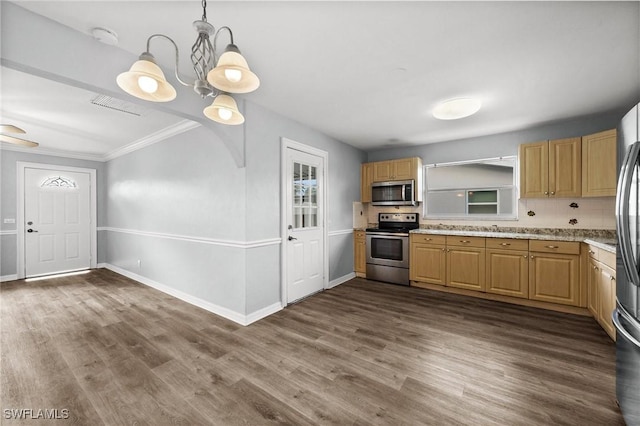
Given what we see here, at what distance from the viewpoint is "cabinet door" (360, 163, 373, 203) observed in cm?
514

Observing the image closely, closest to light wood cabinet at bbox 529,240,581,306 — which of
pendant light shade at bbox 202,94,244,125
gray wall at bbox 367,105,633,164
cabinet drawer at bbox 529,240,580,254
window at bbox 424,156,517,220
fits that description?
cabinet drawer at bbox 529,240,580,254

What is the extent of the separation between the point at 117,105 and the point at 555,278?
587 centimetres

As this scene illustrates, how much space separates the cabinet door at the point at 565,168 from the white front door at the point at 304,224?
326 centimetres

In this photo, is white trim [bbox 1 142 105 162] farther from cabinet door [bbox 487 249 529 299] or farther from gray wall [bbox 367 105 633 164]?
cabinet door [bbox 487 249 529 299]

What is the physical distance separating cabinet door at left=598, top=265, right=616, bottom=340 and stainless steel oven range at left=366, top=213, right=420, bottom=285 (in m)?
2.23

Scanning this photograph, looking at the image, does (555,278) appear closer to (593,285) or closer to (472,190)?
(593,285)

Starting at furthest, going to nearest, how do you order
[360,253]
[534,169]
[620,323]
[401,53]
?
[360,253] < [534,169] < [401,53] < [620,323]

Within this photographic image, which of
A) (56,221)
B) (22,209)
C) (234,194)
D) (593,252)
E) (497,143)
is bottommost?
(593,252)

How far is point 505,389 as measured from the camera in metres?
1.85

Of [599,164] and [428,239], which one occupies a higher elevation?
[599,164]

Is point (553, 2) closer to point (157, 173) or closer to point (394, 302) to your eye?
point (394, 302)

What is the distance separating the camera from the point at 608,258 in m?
2.49

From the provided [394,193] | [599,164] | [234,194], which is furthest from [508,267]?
[234,194]

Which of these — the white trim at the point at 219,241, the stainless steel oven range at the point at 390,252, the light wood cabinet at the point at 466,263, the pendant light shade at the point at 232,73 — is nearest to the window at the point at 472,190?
the stainless steel oven range at the point at 390,252
